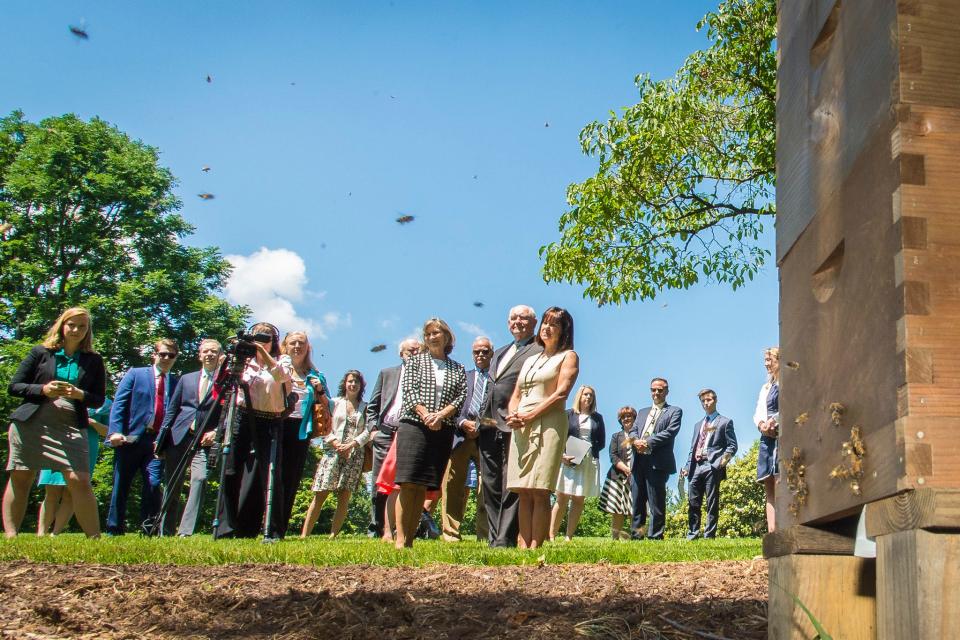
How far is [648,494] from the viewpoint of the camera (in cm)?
1409

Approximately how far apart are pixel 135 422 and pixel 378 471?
2.99 meters

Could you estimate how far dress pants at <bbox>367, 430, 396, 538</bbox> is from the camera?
38.1ft

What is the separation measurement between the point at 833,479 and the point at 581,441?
1101 cm

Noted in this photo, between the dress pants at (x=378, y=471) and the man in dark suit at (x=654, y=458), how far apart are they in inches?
146

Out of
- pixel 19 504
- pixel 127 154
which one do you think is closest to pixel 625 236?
pixel 19 504

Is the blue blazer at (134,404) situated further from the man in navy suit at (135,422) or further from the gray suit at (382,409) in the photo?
the gray suit at (382,409)

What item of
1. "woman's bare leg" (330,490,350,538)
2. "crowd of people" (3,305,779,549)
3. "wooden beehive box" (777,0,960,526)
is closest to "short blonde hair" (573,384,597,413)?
"crowd of people" (3,305,779,549)

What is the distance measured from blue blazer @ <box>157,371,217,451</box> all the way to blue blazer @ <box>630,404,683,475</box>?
620 centimetres

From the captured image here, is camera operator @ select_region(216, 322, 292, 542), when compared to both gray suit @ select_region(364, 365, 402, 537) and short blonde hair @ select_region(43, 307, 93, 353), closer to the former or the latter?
short blonde hair @ select_region(43, 307, 93, 353)

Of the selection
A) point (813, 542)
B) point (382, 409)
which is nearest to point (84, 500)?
point (382, 409)

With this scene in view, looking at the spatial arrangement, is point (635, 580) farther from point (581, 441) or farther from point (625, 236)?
point (625, 236)

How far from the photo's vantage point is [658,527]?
13.9 m

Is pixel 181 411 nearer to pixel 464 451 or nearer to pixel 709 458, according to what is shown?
pixel 464 451

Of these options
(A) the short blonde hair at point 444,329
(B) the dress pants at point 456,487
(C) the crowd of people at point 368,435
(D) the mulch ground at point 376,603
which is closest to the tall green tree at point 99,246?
(C) the crowd of people at point 368,435
